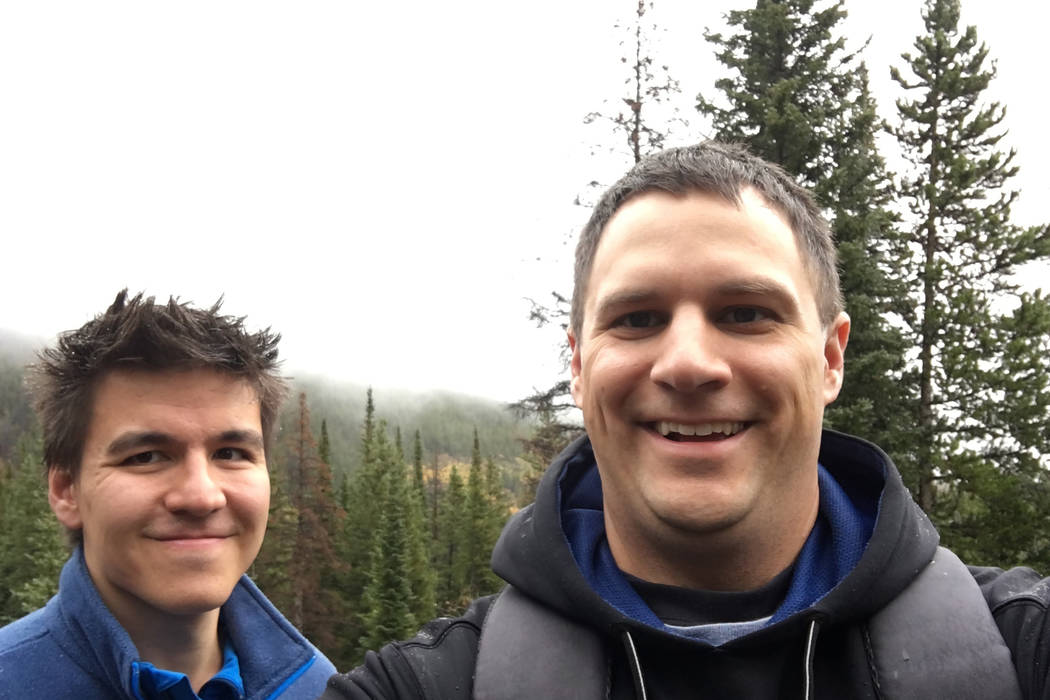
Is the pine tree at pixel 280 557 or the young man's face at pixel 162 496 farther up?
the young man's face at pixel 162 496

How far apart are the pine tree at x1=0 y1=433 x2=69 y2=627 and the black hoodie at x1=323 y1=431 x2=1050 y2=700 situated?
37.6 metres

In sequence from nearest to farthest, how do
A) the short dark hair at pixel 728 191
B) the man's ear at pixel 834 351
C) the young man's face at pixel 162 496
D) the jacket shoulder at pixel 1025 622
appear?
the jacket shoulder at pixel 1025 622 < the short dark hair at pixel 728 191 < the man's ear at pixel 834 351 < the young man's face at pixel 162 496

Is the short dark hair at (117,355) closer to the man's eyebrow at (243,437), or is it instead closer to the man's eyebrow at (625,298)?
the man's eyebrow at (243,437)

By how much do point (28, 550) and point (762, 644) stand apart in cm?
4977

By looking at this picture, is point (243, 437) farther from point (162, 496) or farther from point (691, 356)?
point (691, 356)

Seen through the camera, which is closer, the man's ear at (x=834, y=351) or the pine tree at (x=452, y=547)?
the man's ear at (x=834, y=351)

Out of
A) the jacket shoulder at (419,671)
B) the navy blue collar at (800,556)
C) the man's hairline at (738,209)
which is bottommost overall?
the jacket shoulder at (419,671)

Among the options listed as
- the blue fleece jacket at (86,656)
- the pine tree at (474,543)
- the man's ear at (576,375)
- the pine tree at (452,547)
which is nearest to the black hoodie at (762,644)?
the man's ear at (576,375)

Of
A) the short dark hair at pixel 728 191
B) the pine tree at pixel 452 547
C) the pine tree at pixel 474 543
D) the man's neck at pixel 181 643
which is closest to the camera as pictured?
the short dark hair at pixel 728 191

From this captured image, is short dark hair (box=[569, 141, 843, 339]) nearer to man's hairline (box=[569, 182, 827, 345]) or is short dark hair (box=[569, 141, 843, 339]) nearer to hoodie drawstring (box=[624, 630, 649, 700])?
man's hairline (box=[569, 182, 827, 345])

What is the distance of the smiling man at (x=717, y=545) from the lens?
83.3 inches

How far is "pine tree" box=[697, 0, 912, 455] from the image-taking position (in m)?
16.3

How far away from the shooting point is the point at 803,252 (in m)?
2.55

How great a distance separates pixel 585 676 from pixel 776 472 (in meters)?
0.82
